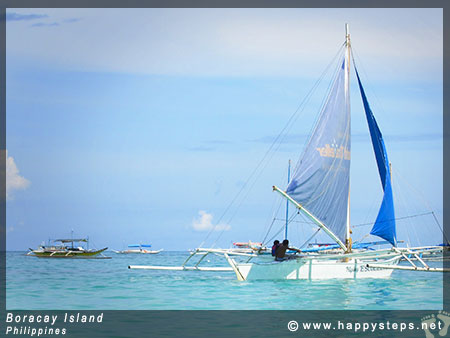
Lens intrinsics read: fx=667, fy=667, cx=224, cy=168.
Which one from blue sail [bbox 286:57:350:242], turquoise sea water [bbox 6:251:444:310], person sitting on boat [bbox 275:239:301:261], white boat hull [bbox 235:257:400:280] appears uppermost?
blue sail [bbox 286:57:350:242]

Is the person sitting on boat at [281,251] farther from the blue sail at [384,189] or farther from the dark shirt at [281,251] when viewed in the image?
the blue sail at [384,189]

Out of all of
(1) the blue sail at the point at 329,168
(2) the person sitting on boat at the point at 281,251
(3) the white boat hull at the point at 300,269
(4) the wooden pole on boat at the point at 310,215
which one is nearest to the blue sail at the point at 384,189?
(1) the blue sail at the point at 329,168

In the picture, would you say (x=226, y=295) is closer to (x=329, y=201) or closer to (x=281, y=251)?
(x=281, y=251)

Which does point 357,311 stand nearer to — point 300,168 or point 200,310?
point 200,310

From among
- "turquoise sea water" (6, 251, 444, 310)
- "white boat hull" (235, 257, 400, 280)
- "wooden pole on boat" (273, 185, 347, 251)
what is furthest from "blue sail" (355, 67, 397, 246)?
"white boat hull" (235, 257, 400, 280)

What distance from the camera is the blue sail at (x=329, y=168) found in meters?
31.7

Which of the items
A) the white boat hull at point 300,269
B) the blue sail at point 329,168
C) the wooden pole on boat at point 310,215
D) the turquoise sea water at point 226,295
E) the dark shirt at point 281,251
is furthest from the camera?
the blue sail at point 329,168

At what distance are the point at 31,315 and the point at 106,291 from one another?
8.48 m

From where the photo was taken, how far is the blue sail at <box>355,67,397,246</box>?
116ft

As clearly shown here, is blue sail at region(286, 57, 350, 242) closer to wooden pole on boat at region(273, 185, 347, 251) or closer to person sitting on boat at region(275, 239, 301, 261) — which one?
wooden pole on boat at region(273, 185, 347, 251)

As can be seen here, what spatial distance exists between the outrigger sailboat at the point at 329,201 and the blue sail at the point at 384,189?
1210 millimetres

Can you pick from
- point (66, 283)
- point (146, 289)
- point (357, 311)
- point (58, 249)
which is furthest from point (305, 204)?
point (58, 249)

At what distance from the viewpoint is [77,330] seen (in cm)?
1736

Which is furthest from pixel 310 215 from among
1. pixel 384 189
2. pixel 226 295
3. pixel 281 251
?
pixel 226 295
